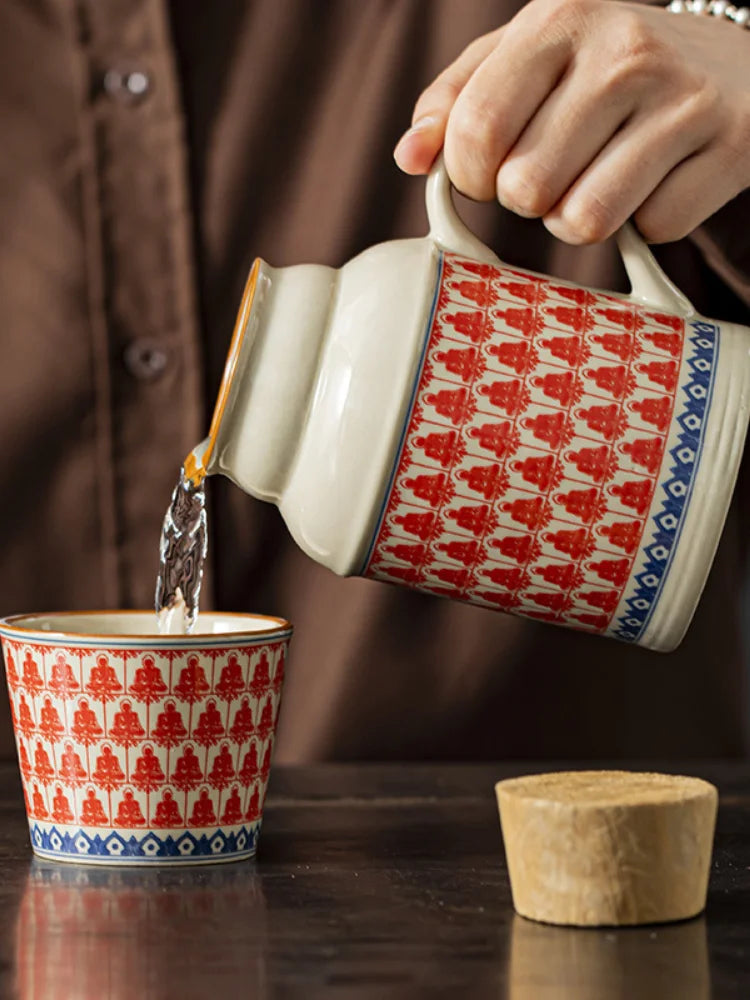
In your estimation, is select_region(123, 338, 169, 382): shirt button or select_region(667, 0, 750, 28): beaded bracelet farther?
select_region(123, 338, 169, 382): shirt button

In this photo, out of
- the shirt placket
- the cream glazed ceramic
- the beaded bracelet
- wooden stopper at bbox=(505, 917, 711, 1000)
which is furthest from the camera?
the shirt placket

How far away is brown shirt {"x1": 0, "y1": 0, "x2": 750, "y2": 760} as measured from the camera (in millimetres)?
→ 1029

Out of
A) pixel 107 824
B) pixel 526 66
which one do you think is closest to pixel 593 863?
pixel 107 824

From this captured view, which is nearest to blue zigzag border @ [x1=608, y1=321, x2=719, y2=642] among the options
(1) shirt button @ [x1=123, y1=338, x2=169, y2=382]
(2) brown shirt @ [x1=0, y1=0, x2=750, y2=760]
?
(2) brown shirt @ [x1=0, y1=0, x2=750, y2=760]

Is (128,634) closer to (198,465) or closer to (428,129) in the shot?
(198,465)

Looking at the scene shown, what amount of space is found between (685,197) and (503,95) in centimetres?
11

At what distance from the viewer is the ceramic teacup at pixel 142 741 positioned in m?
0.70

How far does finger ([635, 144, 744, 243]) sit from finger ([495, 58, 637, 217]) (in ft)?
0.16

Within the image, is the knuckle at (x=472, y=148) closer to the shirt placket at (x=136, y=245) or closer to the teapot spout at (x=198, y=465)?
the teapot spout at (x=198, y=465)

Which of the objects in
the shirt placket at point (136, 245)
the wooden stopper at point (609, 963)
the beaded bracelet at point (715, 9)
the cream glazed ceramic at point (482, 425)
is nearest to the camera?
the wooden stopper at point (609, 963)

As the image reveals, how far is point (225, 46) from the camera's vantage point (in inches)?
42.4

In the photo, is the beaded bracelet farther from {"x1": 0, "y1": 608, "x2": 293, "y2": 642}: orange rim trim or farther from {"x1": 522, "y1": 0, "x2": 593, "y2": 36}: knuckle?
{"x1": 0, "y1": 608, "x2": 293, "y2": 642}: orange rim trim

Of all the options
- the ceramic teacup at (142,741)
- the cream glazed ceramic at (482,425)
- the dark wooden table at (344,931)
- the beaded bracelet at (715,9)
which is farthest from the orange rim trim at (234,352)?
the beaded bracelet at (715,9)

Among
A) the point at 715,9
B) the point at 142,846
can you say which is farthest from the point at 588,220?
the point at 142,846
